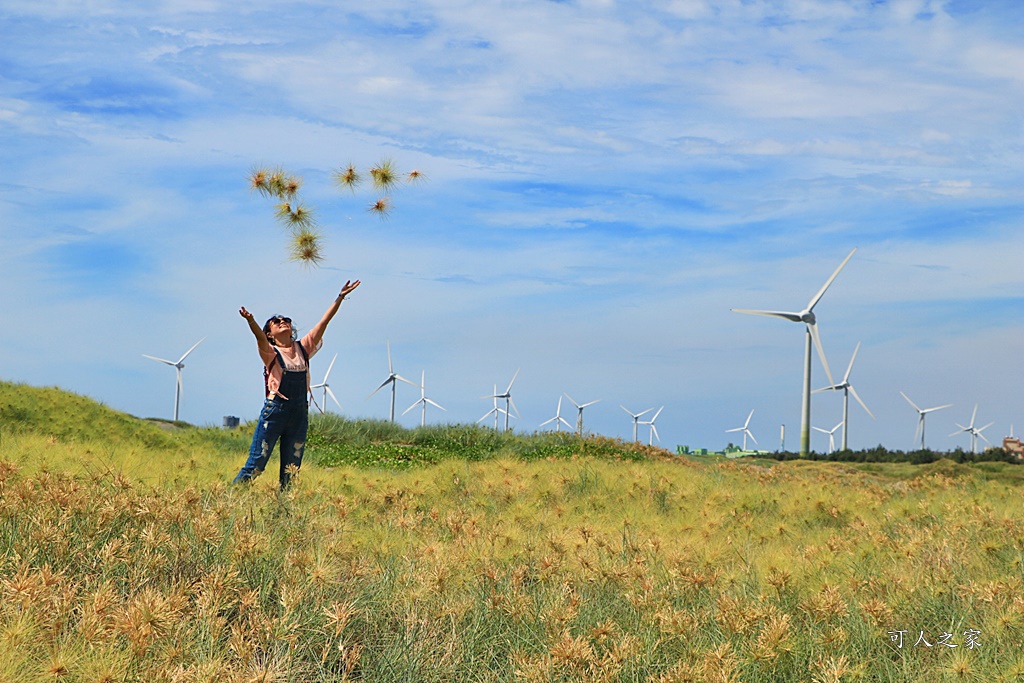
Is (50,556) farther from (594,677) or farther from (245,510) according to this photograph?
(594,677)

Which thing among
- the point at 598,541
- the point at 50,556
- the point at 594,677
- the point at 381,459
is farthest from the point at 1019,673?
the point at 381,459

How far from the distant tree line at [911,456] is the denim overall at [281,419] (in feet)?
66.6

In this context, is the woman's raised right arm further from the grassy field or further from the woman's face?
the grassy field

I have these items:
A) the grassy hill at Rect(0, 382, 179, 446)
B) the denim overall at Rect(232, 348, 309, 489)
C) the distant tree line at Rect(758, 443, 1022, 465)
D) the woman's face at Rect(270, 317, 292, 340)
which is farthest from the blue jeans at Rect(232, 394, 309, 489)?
the distant tree line at Rect(758, 443, 1022, 465)

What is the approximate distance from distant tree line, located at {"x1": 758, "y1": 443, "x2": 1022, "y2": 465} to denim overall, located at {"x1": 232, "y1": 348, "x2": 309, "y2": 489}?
20311 mm

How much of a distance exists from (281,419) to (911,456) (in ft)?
73.2

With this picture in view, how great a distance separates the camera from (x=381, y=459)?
21703 mm

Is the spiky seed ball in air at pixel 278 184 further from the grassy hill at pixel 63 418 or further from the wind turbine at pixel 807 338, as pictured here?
the wind turbine at pixel 807 338

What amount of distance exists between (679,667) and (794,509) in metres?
9.84

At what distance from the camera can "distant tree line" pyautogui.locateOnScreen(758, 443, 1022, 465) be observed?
85.8 feet

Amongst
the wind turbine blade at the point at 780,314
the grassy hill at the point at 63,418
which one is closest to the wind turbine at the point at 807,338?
the wind turbine blade at the point at 780,314

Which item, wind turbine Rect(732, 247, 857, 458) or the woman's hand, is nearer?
the woman's hand

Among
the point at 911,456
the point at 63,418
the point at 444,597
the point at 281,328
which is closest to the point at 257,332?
the point at 281,328

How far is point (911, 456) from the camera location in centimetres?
2786
